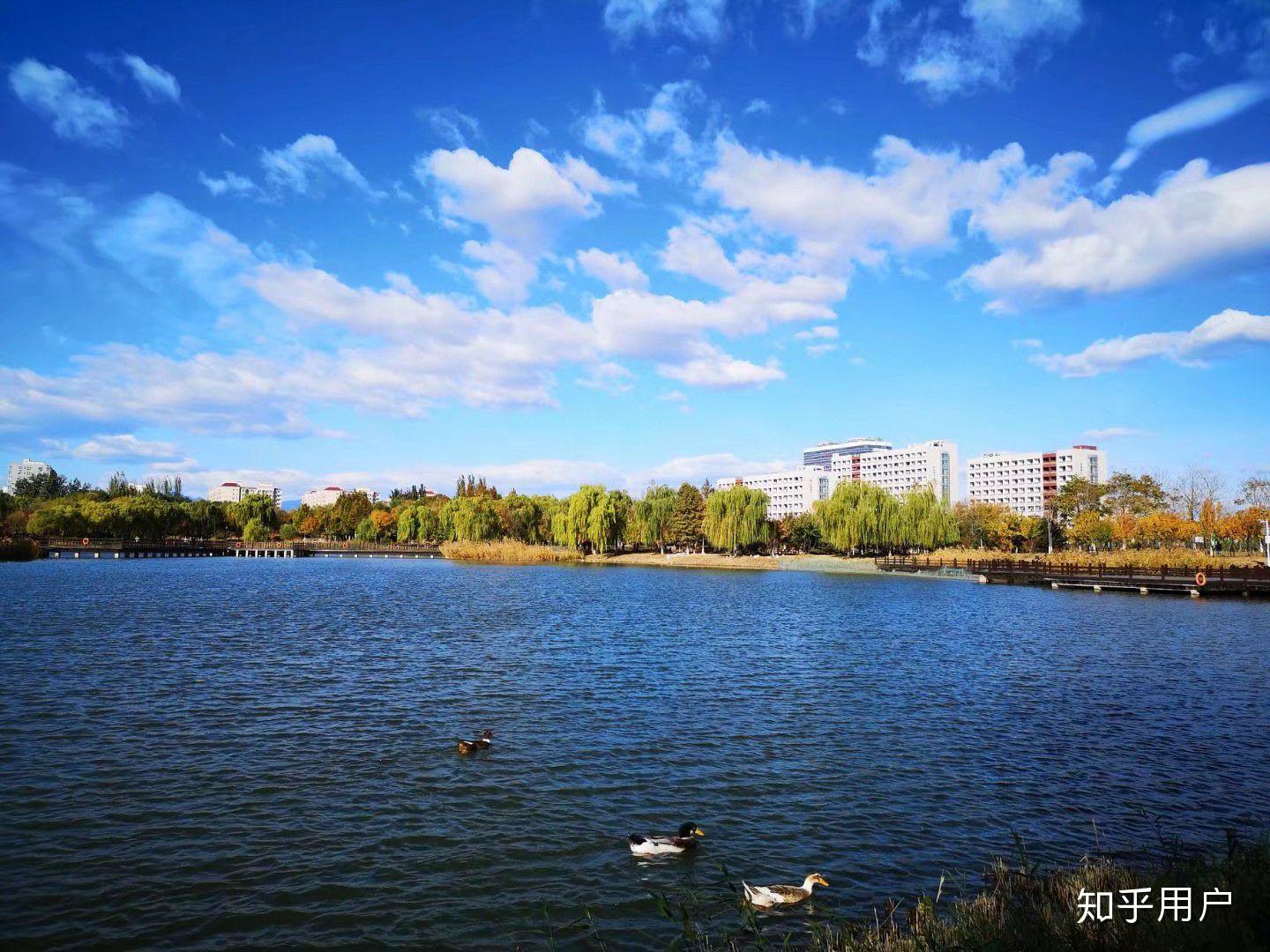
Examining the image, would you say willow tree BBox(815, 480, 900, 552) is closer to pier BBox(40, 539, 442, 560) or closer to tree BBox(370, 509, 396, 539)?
pier BBox(40, 539, 442, 560)

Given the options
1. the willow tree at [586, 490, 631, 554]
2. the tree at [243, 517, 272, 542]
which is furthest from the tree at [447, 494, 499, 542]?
the tree at [243, 517, 272, 542]

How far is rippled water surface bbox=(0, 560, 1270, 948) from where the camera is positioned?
29.1 feet

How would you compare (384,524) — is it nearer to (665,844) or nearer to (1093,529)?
(1093,529)

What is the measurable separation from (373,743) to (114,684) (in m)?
9.01

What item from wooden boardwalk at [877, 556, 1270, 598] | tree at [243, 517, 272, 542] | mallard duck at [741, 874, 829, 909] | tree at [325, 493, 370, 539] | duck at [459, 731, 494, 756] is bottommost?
mallard duck at [741, 874, 829, 909]

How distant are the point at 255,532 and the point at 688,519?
86840 mm

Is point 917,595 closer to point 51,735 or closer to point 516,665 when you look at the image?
point 516,665

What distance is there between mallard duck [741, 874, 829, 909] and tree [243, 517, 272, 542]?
153 metres

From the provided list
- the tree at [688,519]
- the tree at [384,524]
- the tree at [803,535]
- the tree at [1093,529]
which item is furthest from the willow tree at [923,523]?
the tree at [384,524]

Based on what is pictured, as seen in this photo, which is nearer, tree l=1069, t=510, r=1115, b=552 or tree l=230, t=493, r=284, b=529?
tree l=1069, t=510, r=1115, b=552

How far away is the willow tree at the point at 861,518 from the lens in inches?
3361

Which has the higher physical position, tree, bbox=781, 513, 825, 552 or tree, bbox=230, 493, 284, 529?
tree, bbox=230, 493, 284, 529

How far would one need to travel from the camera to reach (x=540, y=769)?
1323 centimetres

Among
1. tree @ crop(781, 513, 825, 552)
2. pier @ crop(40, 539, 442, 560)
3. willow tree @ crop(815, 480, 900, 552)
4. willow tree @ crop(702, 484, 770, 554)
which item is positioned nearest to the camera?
willow tree @ crop(815, 480, 900, 552)
